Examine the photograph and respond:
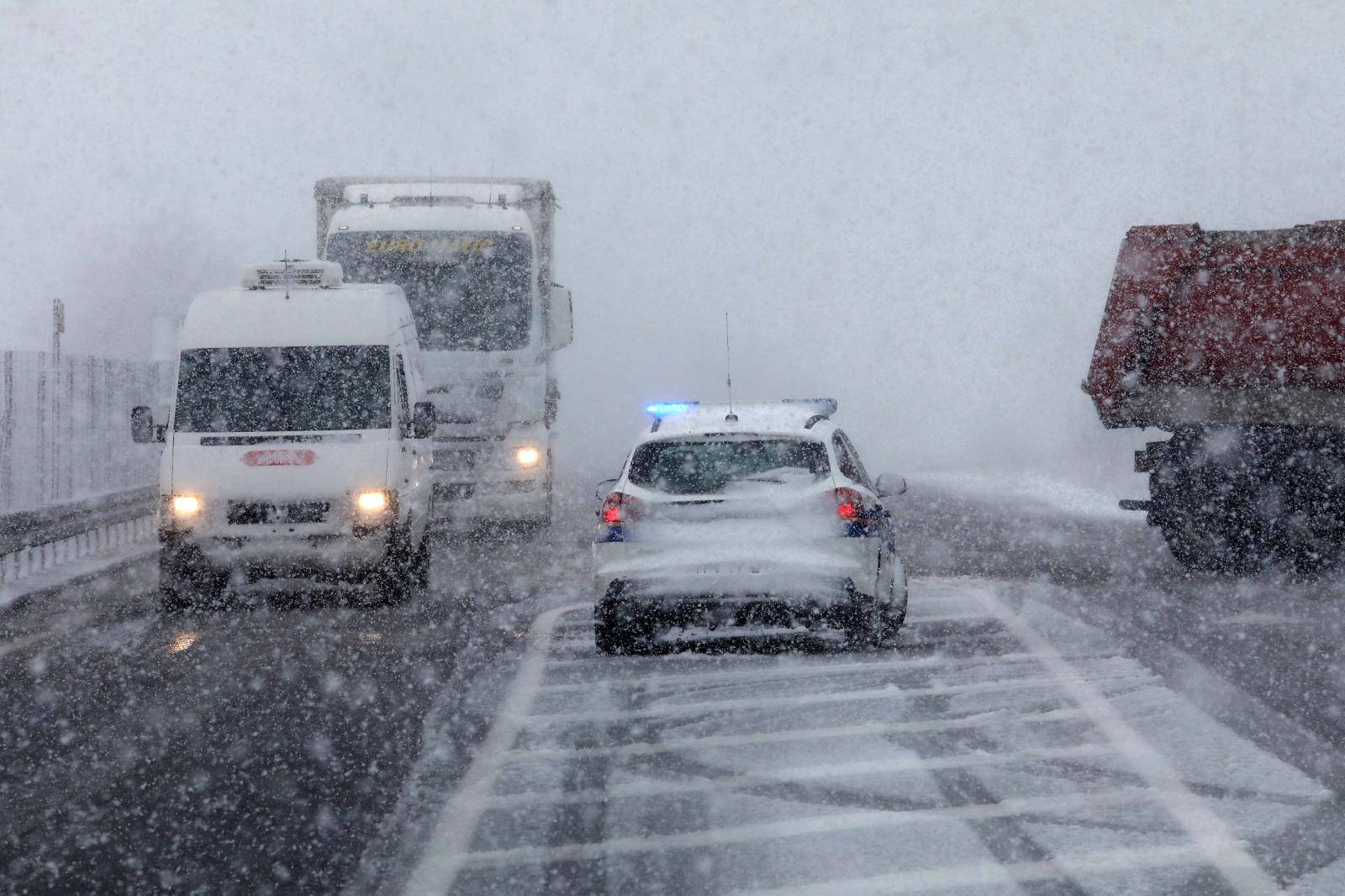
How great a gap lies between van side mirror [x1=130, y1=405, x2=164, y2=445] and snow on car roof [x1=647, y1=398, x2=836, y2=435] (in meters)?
4.87

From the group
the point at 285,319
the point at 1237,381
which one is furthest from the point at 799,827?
the point at 1237,381

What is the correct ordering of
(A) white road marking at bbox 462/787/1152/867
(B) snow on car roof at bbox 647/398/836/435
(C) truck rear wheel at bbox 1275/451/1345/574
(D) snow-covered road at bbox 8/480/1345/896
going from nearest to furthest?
1. (D) snow-covered road at bbox 8/480/1345/896
2. (A) white road marking at bbox 462/787/1152/867
3. (B) snow on car roof at bbox 647/398/836/435
4. (C) truck rear wheel at bbox 1275/451/1345/574

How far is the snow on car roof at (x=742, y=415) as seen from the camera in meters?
10.6

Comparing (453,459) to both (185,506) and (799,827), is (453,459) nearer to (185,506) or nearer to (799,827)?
(185,506)

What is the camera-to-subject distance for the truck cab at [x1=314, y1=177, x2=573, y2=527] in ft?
64.2

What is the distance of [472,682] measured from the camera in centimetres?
962

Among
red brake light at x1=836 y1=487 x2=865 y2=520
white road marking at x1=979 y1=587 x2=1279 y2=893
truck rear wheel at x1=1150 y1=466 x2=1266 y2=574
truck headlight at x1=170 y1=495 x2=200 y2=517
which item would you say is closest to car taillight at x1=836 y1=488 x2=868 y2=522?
red brake light at x1=836 y1=487 x2=865 y2=520

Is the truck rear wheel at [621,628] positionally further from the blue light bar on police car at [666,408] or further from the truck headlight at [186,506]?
the truck headlight at [186,506]

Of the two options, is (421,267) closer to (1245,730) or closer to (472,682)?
(472,682)

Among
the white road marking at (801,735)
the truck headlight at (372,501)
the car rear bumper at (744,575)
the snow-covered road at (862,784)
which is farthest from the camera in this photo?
the truck headlight at (372,501)

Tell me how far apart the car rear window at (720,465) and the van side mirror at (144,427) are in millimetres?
5122

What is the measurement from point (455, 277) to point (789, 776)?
13.5 m

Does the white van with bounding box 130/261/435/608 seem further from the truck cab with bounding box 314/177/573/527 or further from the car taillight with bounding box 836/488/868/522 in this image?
the car taillight with bounding box 836/488/868/522

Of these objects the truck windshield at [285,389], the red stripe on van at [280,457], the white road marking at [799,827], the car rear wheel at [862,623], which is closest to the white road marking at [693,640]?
the car rear wheel at [862,623]
